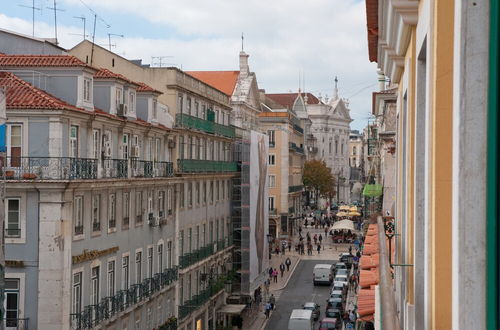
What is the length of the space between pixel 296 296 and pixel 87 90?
101 feet

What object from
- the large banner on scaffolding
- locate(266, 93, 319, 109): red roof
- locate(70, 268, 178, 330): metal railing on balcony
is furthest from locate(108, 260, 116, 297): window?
locate(266, 93, 319, 109): red roof

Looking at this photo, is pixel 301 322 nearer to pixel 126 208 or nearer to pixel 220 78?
pixel 126 208

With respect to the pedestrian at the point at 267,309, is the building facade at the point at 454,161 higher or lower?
higher

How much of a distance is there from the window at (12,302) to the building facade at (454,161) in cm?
1903

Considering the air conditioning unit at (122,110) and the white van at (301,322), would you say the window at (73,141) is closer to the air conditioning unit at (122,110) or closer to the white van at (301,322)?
the air conditioning unit at (122,110)

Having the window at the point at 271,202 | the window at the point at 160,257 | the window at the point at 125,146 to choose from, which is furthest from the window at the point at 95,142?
the window at the point at 271,202

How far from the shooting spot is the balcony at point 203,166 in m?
38.4

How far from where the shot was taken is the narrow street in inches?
1815

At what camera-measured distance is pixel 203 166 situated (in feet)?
139

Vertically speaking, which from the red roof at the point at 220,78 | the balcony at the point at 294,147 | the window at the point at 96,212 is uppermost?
the red roof at the point at 220,78

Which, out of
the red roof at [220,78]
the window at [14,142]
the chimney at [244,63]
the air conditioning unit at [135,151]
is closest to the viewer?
the window at [14,142]

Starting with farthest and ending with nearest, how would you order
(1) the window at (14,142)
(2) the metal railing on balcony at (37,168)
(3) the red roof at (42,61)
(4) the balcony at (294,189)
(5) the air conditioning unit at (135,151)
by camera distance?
(4) the balcony at (294,189) → (5) the air conditioning unit at (135,151) → (3) the red roof at (42,61) → (1) the window at (14,142) → (2) the metal railing on balcony at (37,168)

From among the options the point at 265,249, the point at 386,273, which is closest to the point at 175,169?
the point at 265,249

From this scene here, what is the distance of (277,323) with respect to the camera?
148 ft
